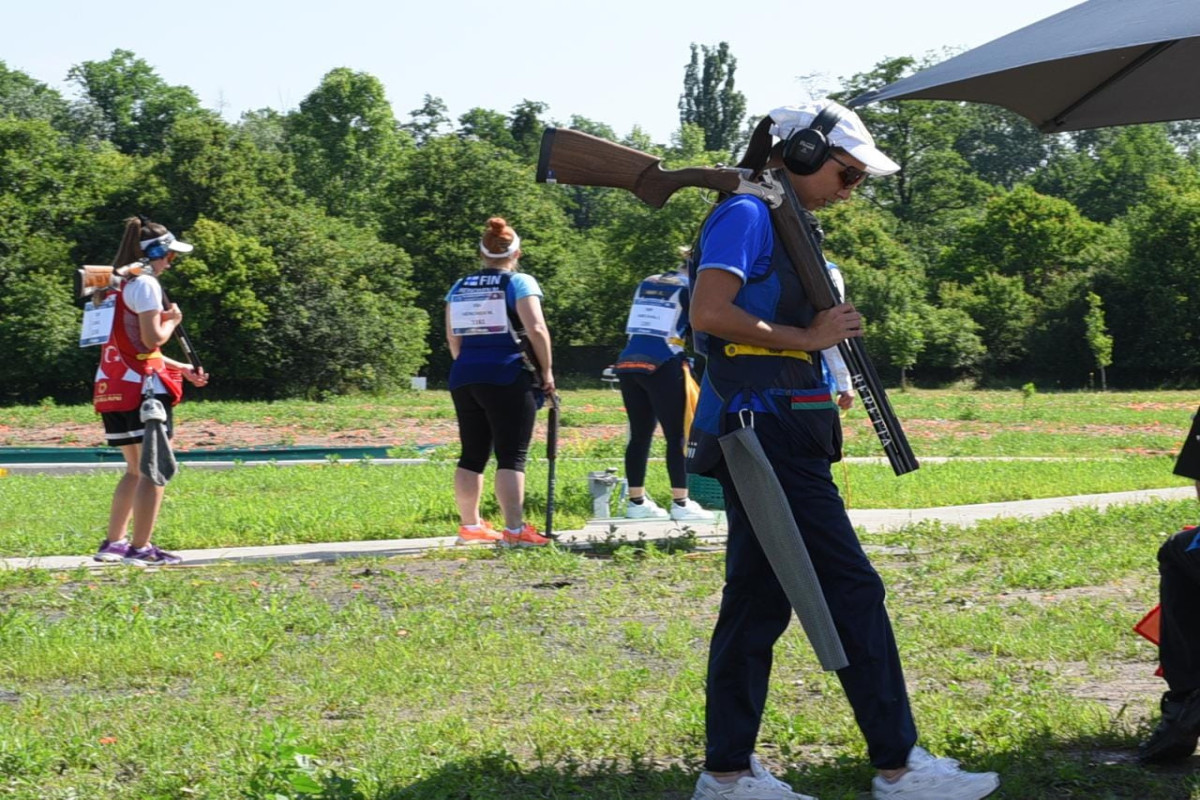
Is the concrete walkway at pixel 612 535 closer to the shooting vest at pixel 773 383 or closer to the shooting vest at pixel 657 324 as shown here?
the shooting vest at pixel 657 324

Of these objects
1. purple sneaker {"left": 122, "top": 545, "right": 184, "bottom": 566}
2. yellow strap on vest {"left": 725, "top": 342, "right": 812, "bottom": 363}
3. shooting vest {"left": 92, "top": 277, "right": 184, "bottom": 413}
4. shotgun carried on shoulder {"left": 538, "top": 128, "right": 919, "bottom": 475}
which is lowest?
purple sneaker {"left": 122, "top": 545, "right": 184, "bottom": 566}

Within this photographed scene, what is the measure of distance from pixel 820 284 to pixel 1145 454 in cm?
1430

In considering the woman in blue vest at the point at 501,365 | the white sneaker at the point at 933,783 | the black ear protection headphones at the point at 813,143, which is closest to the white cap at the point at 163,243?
the woman in blue vest at the point at 501,365

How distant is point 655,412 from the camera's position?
9.76m

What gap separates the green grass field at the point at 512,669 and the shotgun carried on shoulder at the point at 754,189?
1.09 meters


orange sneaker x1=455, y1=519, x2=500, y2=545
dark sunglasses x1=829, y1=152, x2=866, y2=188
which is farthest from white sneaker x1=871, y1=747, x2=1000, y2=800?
orange sneaker x1=455, y1=519, x2=500, y2=545

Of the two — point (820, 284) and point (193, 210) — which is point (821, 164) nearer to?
point (820, 284)

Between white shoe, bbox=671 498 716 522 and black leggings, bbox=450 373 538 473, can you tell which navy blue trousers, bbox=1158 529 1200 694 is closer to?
black leggings, bbox=450 373 538 473

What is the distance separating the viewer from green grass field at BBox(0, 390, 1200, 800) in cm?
428

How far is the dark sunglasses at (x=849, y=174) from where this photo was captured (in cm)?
409

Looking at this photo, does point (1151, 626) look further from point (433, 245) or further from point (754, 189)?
point (433, 245)

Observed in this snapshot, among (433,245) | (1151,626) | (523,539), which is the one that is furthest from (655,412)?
(433,245)

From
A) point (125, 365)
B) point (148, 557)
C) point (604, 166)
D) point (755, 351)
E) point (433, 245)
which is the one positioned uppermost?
point (433, 245)

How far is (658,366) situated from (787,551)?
5734 millimetres
